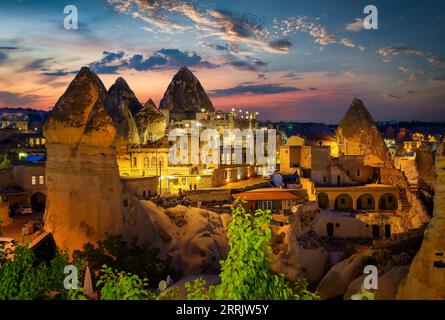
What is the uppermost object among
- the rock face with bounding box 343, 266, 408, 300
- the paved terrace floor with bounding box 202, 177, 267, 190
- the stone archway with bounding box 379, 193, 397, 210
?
the paved terrace floor with bounding box 202, 177, 267, 190

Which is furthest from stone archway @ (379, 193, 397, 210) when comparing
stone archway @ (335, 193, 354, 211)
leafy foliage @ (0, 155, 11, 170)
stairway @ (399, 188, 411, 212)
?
leafy foliage @ (0, 155, 11, 170)

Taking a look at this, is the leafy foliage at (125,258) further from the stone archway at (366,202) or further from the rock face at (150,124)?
the rock face at (150,124)

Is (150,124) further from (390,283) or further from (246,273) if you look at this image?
(246,273)

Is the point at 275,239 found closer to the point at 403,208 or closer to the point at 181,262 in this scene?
the point at 181,262

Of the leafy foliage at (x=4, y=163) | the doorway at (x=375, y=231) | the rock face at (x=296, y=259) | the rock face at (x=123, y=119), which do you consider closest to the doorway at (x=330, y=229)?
the doorway at (x=375, y=231)

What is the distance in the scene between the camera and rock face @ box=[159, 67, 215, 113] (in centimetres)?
6538

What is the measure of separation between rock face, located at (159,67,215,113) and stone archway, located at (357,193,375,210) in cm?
3221

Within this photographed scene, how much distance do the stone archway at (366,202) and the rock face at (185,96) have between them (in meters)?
32.2

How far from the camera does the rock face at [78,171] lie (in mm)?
25578

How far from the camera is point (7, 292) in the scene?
9.90 metres

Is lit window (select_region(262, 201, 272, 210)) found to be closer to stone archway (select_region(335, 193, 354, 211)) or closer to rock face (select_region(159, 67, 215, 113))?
stone archway (select_region(335, 193, 354, 211))

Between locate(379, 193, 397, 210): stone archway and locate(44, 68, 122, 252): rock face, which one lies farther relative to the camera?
locate(379, 193, 397, 210): stone archway

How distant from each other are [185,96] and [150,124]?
51.4 feet

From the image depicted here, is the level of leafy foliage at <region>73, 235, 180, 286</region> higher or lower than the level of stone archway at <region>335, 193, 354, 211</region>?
lower
